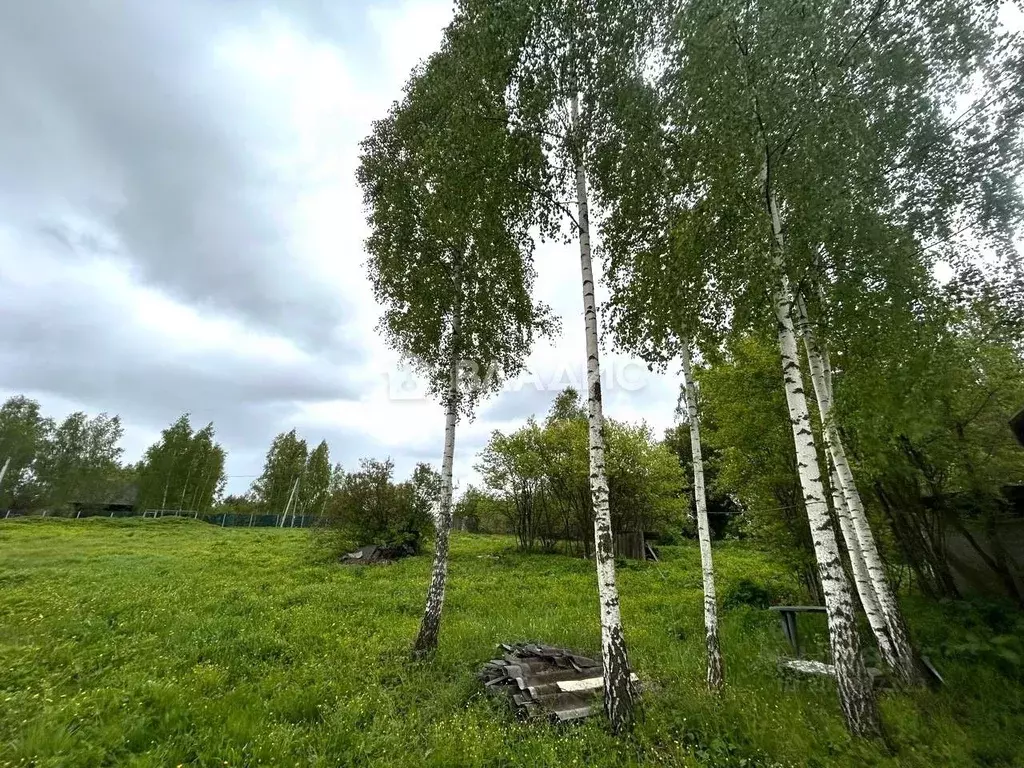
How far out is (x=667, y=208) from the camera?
7.88 metres

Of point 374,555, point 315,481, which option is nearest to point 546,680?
point 374,555

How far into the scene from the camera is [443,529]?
8633mm

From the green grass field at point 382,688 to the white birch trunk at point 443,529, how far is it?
17.6 inches

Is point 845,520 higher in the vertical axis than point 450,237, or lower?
lower

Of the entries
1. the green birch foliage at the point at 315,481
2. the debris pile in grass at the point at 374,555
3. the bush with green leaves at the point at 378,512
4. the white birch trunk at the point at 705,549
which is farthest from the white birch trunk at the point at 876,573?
the green birch foliage at the point at 315,481

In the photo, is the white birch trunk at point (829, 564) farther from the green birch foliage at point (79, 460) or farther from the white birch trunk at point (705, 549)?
the green birch foliage at point (79, 460)

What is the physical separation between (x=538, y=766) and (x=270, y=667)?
488cm

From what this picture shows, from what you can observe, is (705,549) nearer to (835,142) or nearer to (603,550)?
(603,550)

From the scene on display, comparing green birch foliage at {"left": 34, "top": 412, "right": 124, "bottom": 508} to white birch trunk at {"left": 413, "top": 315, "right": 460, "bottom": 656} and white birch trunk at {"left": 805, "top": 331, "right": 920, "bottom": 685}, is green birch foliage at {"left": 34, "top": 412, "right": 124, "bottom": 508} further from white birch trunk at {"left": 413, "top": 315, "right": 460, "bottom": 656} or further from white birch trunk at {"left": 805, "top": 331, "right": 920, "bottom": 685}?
white birch trunk at {"left": 805, "top": 331, "right": 920, "bottom": 685}

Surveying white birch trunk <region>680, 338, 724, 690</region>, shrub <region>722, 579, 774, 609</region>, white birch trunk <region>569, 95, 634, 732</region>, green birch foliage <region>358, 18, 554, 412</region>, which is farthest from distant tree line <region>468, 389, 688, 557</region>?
white birch trunk <region>569, 95, 634, 732</region>

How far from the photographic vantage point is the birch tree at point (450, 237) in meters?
7.87

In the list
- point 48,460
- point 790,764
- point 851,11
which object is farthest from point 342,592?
point 48,460

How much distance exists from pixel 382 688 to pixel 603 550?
13.4ft

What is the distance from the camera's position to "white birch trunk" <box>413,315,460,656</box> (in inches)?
313
